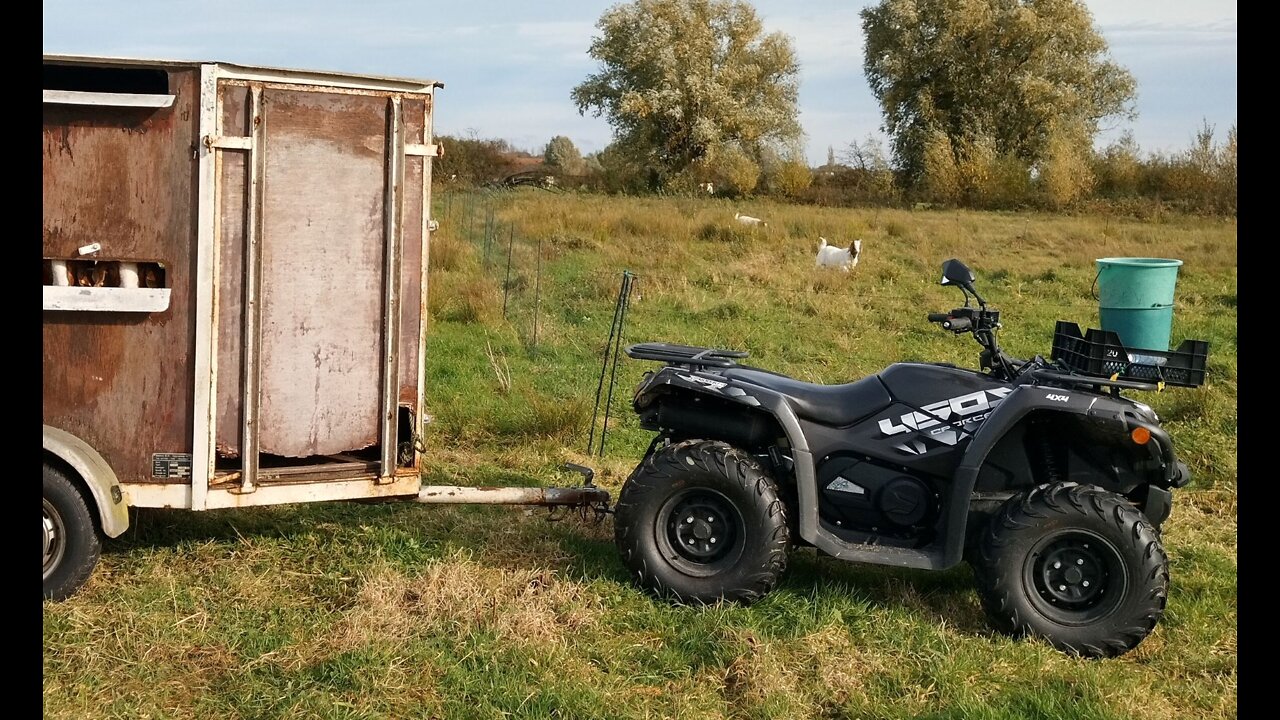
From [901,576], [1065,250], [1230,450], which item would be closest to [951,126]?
[1065,250]

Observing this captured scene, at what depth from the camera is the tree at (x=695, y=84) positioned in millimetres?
44719

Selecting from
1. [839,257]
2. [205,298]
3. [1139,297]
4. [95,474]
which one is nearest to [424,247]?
[205,298]

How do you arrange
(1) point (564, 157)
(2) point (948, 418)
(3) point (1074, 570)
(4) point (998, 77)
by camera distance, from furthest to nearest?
(1) point (564, 157) < (4) point (998, 77) < (2) point (948, 418) < (3) point (1074, 570)

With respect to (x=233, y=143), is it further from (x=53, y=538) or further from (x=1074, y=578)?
(x=1074, y=578)

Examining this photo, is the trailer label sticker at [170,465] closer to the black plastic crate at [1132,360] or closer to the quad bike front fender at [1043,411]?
the quad bike front fender at [1043,411]

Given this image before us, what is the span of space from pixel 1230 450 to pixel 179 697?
689 cm

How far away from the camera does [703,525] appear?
510 centimetres

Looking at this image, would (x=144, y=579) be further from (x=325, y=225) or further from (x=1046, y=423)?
(x=1046, y=423)

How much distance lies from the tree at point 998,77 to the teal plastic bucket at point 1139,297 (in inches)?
1188

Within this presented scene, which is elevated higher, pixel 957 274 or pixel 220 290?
pixel 957 274

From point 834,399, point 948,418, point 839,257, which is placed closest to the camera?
point 948,418

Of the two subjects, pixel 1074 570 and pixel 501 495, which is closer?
pixel 1074 570

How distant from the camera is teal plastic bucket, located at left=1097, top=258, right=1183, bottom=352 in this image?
26.1 ft

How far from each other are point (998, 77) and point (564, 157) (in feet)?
66.9
